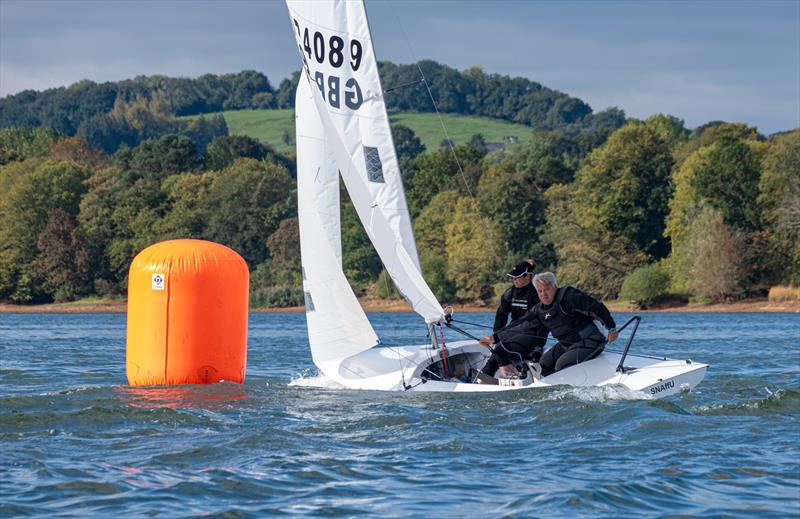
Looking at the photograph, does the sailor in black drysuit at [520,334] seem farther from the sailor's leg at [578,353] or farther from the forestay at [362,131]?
the forestay at [362,131]

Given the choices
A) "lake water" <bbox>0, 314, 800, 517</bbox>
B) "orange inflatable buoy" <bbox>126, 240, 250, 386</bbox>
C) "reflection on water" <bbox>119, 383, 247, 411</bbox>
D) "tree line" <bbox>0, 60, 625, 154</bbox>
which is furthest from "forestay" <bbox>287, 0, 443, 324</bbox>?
"tree line" <bbox>0, 60, 625, 154</bbox>

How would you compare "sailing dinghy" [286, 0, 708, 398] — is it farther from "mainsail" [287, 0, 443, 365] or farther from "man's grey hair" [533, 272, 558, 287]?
"man's grey hair" [533, 272, 558, 287]

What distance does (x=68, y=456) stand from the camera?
9695 millimetres

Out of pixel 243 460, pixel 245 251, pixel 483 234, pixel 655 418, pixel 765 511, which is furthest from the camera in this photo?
pixel 245 251

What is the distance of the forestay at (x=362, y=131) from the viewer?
1340 centimetres

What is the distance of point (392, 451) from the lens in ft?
32.8

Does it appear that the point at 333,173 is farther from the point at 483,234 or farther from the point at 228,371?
the point at 483,234

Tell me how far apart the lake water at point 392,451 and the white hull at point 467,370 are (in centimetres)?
16

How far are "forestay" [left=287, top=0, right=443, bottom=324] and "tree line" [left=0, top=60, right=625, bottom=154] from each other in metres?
137

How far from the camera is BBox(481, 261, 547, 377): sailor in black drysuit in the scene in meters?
→ 13.3

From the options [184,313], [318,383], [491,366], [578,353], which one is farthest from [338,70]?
[578,353]

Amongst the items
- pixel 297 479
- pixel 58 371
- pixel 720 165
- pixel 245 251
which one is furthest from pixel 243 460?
pixel 245 251

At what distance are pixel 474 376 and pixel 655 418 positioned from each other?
3.24m

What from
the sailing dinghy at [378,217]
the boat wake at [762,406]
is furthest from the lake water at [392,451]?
the sailing dinghy at [378,217]
